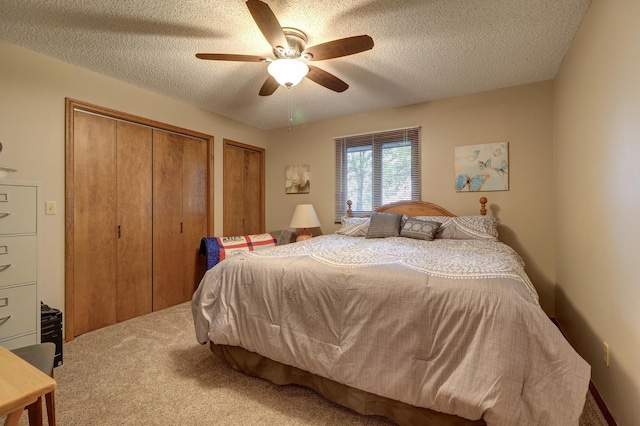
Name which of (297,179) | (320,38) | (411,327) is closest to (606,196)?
(411,327)

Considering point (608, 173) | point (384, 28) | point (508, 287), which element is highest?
point (384, 28)

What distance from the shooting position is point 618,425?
140 cm

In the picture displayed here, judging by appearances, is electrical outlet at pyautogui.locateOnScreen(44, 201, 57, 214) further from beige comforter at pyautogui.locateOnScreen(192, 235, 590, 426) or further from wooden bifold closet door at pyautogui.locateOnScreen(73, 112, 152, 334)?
beige comforter at pyautogui.locateOnScreen(192, 235, 590, 426)

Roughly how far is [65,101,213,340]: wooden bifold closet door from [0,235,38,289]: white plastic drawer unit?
28.1 inches

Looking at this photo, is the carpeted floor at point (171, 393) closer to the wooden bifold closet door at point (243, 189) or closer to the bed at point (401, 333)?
the bed at point (401, 333)

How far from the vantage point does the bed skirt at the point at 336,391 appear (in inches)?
50.2

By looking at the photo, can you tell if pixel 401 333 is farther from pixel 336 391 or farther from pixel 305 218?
pixel 305 218

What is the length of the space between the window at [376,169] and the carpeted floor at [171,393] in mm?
2428

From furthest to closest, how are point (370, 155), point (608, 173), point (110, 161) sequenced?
point (370, 155) < point (110, 161) < point (608, 173)

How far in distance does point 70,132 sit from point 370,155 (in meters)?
3.09

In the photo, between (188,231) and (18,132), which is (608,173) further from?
(18,132)

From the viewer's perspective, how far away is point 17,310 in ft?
5.65

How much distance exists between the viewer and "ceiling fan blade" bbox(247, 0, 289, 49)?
1.47m

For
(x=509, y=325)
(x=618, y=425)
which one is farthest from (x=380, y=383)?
(x=618, y=425)
